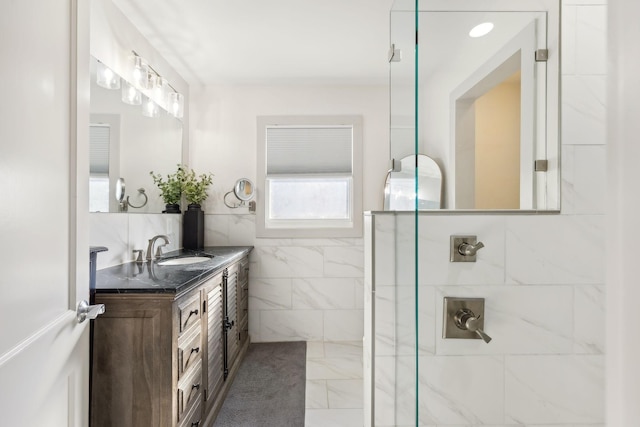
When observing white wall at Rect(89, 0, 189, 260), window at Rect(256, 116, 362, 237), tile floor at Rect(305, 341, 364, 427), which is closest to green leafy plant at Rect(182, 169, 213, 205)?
white wall at Rect(89, 0, 189, 260)

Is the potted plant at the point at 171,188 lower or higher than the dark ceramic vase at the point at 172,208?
higher

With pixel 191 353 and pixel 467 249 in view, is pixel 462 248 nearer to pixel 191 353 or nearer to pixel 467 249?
pixel 467 249

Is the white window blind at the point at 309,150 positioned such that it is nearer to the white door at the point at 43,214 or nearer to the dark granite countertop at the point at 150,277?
the dark granite countertop at the point at 150,277

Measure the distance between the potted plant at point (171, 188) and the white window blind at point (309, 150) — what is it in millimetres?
836

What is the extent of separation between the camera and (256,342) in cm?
329

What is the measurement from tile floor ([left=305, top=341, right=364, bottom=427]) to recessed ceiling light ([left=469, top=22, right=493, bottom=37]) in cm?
217

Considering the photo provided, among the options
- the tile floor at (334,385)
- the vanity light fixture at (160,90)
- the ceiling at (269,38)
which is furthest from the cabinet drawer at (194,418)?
the ceiling at (269,38)

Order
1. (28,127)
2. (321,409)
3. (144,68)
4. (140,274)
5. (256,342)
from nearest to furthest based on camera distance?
1. (28,127)
2. (140,274)
3. (321,409)
4. (144,68)
5. (256,342)

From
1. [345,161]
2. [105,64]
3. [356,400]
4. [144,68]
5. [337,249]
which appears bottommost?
[356,400]

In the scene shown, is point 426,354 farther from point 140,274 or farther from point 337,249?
point 337,249

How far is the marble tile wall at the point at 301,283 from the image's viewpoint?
10.9 ft

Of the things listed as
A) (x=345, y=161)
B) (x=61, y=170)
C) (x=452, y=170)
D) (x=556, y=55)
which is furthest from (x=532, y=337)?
Answer: (x=345, y=161)

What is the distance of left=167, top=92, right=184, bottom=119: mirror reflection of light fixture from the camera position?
2838mm

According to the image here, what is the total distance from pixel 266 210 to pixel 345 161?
927 millimetres
